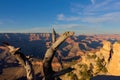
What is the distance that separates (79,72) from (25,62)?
10088 cm

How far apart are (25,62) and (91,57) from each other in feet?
368

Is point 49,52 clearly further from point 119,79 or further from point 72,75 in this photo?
point 72,75

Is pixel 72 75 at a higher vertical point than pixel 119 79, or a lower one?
lower

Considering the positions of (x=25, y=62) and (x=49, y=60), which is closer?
(x=49, y=60)

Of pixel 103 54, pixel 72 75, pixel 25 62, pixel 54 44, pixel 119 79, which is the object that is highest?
pixel 54 44

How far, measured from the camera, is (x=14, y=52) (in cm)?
1149

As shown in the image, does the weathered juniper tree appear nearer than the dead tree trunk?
No

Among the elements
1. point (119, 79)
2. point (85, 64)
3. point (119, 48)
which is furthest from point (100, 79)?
point (85, 64)

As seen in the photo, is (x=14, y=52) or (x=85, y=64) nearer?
(x=14, y=52)

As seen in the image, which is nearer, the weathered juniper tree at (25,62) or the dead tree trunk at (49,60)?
the dead tree trunk at (49,60)

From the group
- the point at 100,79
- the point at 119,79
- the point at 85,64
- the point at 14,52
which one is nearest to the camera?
the point at 14,52

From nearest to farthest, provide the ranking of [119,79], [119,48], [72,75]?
[119,79], [119,48], [72,75]

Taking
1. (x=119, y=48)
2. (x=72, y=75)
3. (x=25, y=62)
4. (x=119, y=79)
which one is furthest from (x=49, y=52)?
(x=72, y=75)

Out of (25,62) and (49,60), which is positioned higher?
(49,60)
